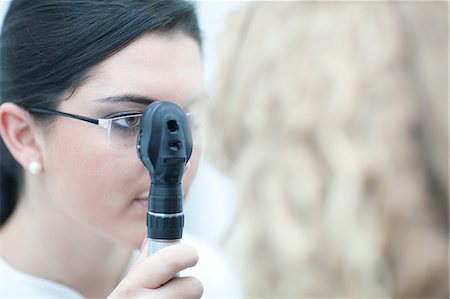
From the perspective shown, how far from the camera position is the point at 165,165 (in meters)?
0.58

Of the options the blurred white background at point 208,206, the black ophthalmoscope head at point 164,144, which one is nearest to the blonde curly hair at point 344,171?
the black ophthalmoscope head at point 164,144

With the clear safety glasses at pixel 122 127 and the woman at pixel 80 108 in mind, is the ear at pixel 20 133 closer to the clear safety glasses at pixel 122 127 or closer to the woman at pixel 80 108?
the woman at pixel 80 108

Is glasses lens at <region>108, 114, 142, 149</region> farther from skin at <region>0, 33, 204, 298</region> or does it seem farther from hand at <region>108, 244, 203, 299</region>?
hand at <region>108, 244, 203, 299</region>

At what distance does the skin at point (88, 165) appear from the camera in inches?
32.9

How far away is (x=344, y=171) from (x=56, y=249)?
62 centimetres

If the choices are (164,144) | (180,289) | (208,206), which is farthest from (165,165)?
(208,206)

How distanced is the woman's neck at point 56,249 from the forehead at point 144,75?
0.22m

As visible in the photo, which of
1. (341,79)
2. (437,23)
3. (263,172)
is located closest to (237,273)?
(263,172)

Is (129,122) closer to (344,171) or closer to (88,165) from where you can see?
(88,165)

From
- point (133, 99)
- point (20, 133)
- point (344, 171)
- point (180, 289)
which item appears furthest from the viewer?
point (20, 133)

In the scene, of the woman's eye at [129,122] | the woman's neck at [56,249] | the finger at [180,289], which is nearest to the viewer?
the finger at [180,289]

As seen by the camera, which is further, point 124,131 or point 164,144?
point 124,131

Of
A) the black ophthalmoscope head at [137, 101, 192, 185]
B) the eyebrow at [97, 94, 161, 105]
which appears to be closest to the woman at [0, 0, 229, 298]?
the eyebrow at [97, 94, 161, 105]

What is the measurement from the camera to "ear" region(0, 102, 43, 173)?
0.92 m
